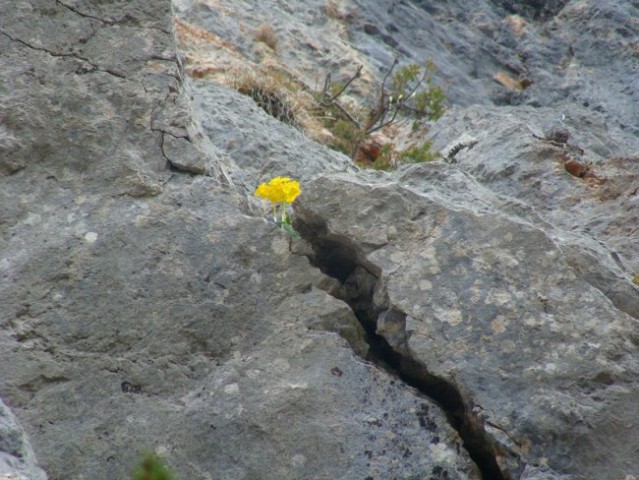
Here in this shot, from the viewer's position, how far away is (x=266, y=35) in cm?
1511

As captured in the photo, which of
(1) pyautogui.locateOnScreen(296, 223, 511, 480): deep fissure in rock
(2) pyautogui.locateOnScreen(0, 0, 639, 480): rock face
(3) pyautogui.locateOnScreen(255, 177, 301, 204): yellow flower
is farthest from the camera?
(3) pyautogui.locateOnScreen(255, 177, 301, 204): yellow flower

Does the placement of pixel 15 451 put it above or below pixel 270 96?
above

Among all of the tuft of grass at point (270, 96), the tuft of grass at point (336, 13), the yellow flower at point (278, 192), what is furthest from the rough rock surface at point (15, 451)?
the tuft of grass at point (336, 13)

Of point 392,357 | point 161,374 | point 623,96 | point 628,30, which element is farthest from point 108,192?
point 628,30

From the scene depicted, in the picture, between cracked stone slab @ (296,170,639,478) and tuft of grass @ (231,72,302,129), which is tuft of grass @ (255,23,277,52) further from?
cracked stone slab @ (296,170,639,478)

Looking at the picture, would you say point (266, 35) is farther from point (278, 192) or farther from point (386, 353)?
point (386, 353)

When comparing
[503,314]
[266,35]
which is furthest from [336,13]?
[503,314]

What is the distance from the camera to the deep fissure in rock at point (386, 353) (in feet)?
11.1

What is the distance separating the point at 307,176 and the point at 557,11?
729 inches

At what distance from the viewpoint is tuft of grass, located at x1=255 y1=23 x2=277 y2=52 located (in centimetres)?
1506

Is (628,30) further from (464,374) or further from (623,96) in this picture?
(464,374)

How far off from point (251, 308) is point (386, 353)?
0.63m

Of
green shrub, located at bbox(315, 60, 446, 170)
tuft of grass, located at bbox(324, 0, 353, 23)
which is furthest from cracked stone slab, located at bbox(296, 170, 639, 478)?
tuft of grass, located at bbox(324, 0, 353, 23)

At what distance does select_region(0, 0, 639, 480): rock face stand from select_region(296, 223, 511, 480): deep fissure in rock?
0.03 ft
